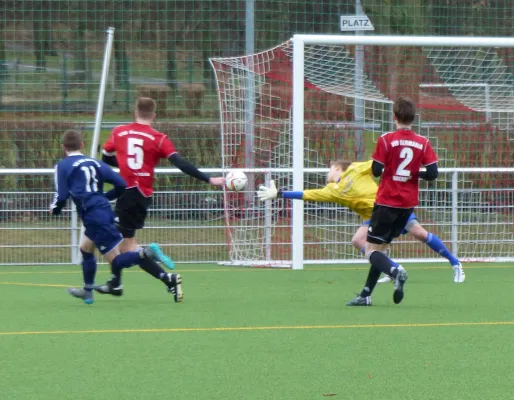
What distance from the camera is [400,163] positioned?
8.81 metres

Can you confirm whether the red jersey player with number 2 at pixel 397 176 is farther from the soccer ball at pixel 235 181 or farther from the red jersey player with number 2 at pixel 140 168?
the red jersey player with number 2 at pixel 140 168

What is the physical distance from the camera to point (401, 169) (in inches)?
347

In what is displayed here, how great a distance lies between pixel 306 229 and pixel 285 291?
3.38 metres

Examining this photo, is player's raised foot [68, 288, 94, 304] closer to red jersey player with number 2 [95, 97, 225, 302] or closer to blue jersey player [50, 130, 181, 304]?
red jersey player with number 2 [95, 97, 225, 302]

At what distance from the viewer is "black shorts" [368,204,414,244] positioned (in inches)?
351

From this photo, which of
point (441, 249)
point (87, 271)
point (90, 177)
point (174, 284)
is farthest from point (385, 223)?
point (441, 249)

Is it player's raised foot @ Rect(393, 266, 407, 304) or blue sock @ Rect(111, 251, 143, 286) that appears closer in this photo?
player's raised foot @ Rect(393, 266, 407, 304)

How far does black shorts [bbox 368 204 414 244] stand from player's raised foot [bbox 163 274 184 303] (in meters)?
1.57

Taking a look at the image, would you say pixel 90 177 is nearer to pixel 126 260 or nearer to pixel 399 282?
pixel 126 260

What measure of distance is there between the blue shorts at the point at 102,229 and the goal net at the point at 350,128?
12.8ft

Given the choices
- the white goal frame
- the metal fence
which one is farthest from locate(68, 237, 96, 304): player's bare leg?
the metal fence

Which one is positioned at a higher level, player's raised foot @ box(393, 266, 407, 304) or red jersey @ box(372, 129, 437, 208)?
red jersey @ box(372, 129, 437, 208)

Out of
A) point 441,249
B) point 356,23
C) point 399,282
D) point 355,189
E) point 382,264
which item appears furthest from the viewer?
point 356,23

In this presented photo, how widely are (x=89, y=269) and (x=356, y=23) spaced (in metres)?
6.21
